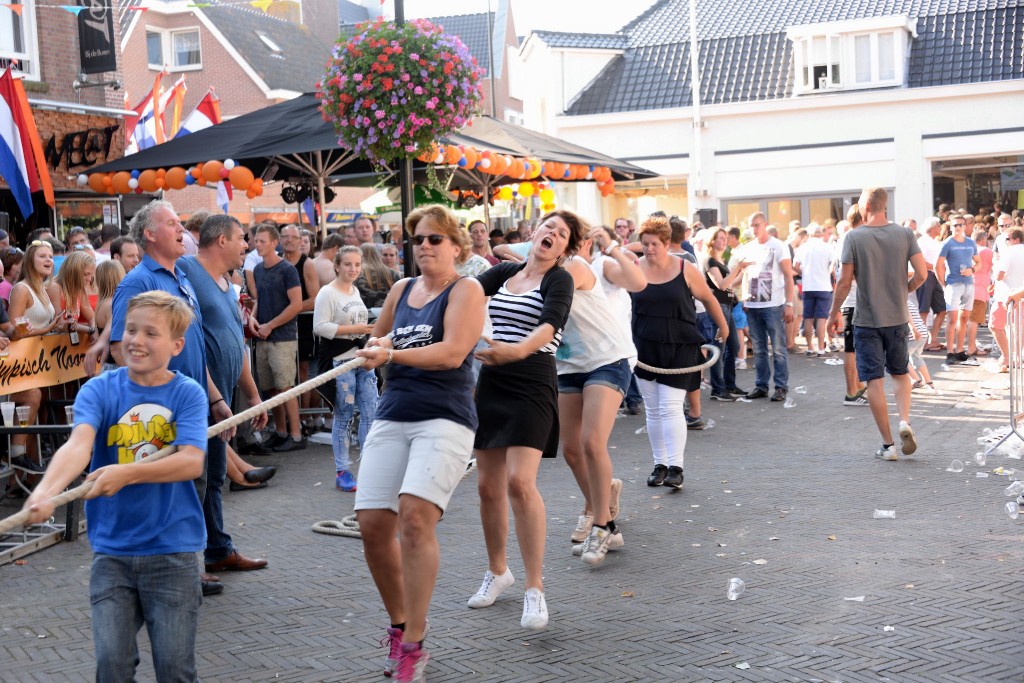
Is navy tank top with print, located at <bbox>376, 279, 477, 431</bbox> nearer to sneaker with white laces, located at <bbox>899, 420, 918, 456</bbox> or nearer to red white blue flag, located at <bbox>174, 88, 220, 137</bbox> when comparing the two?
sneaker with white laces, located at <bbox>899, 420, 918, 456</bbox>

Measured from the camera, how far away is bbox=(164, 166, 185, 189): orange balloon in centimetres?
1312

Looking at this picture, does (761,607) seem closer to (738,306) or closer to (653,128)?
(738,306)

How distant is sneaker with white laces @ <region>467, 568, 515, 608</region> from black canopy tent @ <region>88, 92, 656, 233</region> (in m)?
7.06

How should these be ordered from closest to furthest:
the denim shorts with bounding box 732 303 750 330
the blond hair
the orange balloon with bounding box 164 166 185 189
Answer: the blond hair, the orange balloon with bounding box 164 166 185 189, the denim shorts with bounding box 732 303 750 330

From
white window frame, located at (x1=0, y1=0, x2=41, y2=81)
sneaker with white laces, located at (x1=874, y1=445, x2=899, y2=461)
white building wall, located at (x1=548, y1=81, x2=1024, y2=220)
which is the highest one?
white window frame, located at (x1=0, y1=0, x2=41, y2=81)

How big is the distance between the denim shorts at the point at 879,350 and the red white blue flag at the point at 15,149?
9.66 meters

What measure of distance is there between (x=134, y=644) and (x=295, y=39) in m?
41.7

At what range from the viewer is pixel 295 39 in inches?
1688

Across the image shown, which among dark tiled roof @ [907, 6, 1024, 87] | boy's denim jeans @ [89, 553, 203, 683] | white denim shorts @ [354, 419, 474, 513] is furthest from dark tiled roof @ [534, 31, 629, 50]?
boy's denim jeans @ [89, 553, 203, 683]

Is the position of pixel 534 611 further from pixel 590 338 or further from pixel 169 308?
pixel 169 308

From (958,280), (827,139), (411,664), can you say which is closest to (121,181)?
(411,664)

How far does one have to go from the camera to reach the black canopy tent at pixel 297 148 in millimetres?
12422

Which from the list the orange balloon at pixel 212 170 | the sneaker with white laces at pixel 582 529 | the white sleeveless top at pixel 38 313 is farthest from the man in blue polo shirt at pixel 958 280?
the white sleeveless top at pixel 38 313

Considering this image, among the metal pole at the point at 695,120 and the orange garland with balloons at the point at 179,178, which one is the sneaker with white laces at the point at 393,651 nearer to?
the orange garland with balloons at the point at 179,178
